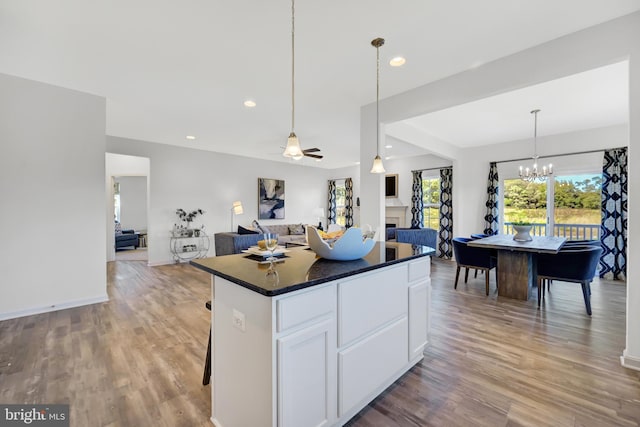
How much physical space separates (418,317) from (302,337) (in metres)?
1.30

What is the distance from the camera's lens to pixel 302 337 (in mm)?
1356

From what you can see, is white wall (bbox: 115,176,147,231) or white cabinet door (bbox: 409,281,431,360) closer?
white cabinet door (bbox: 409,281,431,360)

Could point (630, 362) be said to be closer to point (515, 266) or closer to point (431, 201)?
point (515, 266)

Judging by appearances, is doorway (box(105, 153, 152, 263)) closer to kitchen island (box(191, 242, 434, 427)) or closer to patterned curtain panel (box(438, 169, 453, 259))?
kitchen island (box(191, 242, 434, 427))

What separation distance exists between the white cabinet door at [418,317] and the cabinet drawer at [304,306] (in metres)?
0.94

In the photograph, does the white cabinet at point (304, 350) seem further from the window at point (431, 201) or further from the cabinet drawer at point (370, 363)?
the window at point (431, 201)

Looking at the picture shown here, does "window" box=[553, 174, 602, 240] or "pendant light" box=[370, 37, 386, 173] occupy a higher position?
"pendant light" box=[370, 37, 386, 173]

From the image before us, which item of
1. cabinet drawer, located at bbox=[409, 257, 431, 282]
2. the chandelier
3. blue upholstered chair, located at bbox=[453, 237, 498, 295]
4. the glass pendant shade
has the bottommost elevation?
blue upholstered chair, located at bbox=[453, 237, 498, 295]

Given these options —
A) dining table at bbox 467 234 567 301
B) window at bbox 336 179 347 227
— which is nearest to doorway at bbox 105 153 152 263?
window at bbox 336 179 347 227

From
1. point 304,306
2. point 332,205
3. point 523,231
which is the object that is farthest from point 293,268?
point 332,205

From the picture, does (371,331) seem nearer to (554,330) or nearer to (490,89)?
(554,330)

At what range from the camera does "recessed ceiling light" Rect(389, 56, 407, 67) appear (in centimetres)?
282

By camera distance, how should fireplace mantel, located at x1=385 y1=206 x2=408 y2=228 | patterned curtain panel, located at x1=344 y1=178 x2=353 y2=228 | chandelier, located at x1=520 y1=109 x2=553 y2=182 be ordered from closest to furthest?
chandelier, located at x1=520 y1=109 x2=553 y2=182, fireplace mantel, located at x1=385 y1=206 x2=408 y2=228, patterned curtain panel, located at x1=344 y1=178 x2=353 y2=228

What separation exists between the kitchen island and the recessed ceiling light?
204cm
